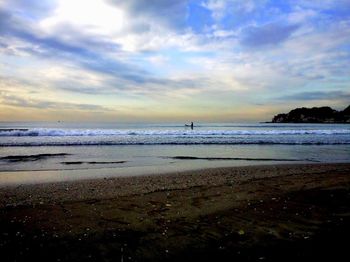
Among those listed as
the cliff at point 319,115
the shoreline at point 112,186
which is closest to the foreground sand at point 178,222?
the shoreline at point 112,186

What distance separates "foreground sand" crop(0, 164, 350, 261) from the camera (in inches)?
188

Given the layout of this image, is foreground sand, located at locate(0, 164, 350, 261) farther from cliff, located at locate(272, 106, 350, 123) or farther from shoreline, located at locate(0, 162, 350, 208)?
cliff, located at locate(272, 106, 350, 123)

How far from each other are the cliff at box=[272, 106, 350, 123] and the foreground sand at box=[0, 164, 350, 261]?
140355mm

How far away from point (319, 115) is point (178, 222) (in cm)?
14823

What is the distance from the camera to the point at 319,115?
14150cm

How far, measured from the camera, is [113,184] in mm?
10062

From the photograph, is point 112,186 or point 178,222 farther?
point 112,186

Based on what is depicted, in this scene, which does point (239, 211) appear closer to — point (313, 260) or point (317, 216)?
point (317, 216)

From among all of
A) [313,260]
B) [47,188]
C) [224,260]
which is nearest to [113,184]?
[47,188]

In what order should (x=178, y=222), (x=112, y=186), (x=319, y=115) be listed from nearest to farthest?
1. (x=178, y=222)
2. (x=112, y=186)
3. (x=319, y=115)

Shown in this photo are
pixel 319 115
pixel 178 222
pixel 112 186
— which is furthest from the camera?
pixel 319 115

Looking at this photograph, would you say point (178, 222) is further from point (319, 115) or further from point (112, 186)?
point (319, 115)

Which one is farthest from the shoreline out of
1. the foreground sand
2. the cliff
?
the cliff

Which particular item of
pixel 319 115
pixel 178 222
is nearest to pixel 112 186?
pixel 178 222
